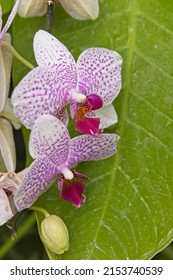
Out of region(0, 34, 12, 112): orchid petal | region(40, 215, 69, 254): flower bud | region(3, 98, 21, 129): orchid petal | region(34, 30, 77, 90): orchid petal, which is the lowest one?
region(40, 215, 69, 254): flower bud

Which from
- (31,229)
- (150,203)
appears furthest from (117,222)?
(31,229)

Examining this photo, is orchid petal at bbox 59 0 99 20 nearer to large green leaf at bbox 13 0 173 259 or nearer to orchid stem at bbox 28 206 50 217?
large green leaf at bbox 13 0 173 259

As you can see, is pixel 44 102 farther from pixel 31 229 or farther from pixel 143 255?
pixel 31 229

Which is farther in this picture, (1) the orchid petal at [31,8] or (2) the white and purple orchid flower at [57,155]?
(1) the orchid petal at [31,8]

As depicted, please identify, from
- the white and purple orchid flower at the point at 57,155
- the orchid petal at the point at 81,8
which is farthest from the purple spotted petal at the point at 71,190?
the orchid petal at the point at 81,8

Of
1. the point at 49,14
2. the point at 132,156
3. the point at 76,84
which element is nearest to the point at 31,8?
the point at 49,14

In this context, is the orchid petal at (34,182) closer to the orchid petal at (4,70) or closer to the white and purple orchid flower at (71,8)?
the orchid petal at (4,70)

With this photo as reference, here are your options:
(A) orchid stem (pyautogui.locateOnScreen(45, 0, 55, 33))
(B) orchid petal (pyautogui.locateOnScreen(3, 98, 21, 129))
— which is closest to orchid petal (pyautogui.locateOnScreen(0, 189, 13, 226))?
(B) orchid petal (pyautogui.locateOnScreen(3, 98, 21, 129))
